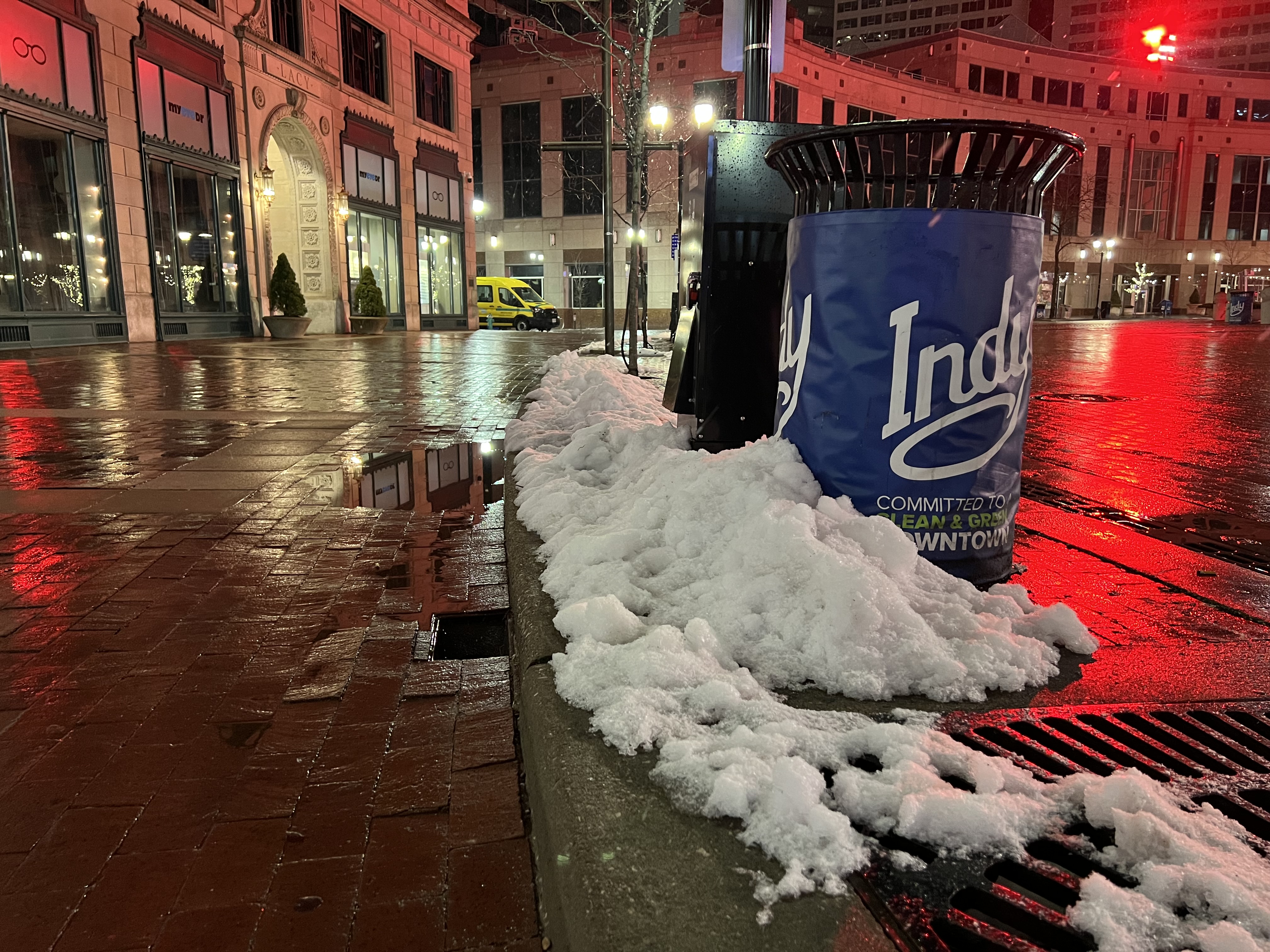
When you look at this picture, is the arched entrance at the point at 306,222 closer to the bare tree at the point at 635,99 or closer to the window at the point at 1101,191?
the bare tree at the point at 635,99

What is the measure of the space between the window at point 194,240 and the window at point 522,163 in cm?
2684

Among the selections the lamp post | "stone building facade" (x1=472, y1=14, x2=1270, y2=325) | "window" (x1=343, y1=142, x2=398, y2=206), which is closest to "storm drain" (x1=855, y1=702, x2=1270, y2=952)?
"window" (x1=343, y1=142, x2=398, y2=206)

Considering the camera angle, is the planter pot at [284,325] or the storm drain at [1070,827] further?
the planter pot at [284,325]

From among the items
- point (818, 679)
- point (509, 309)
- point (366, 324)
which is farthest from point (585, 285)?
point (818, 679)

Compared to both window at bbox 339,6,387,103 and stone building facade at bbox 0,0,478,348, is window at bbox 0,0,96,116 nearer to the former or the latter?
stone building facade at bbox 0,0,478,348

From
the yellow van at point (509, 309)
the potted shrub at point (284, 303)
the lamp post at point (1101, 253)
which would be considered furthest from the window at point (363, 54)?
the lamp post at point (1101, 253)

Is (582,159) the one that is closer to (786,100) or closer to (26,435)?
(786,100)

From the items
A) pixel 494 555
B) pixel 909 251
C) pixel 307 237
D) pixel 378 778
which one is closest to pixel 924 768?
pixel 378 778

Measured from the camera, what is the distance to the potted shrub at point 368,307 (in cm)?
2858

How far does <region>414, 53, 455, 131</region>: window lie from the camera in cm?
3344

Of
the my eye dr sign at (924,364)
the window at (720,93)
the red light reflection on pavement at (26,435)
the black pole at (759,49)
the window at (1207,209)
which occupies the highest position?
the window at (720,93)

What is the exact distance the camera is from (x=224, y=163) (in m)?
22.9

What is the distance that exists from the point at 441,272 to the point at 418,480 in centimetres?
3174

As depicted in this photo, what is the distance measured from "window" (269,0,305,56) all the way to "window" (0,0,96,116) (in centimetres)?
768
